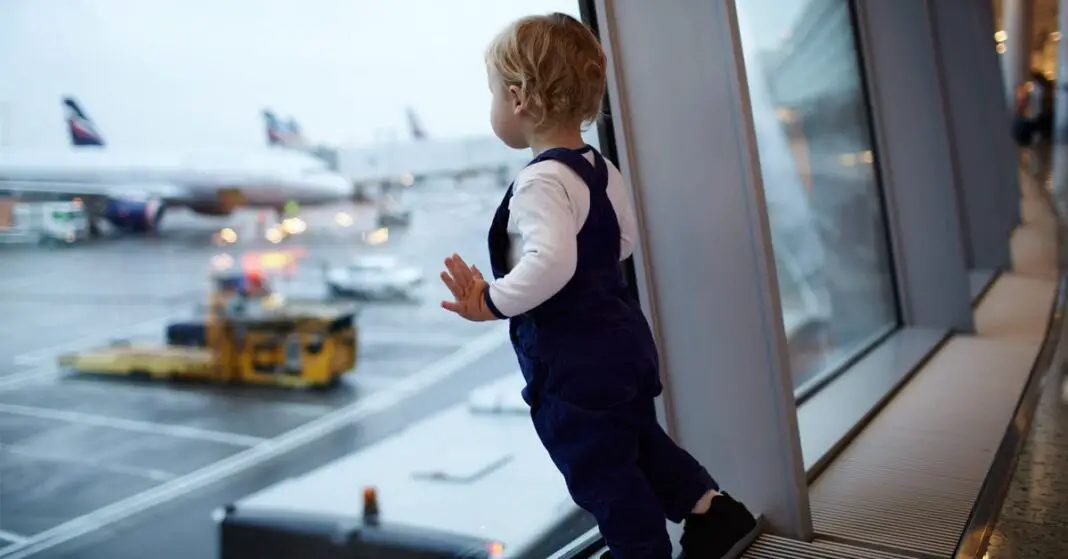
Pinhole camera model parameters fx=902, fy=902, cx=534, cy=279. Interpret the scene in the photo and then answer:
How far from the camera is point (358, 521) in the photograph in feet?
9.13

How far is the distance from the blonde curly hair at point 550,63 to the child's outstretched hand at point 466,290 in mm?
285

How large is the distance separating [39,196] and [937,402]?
275 centimetres

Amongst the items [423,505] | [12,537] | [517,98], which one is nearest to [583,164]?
[517,98]

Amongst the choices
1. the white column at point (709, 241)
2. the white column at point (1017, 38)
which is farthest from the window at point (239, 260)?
the white column at point (1017, 38)

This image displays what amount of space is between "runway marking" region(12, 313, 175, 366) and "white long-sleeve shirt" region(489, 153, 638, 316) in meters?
1.12

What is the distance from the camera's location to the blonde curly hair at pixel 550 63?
59.1 inches

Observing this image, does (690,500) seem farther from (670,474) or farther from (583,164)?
(583,164)

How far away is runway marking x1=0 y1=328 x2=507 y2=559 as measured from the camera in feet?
6.61

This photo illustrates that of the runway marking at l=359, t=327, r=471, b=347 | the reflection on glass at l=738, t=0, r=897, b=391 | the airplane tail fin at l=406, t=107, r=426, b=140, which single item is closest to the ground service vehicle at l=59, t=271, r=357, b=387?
the runway marking at l=359, t=327, r=471, b=347

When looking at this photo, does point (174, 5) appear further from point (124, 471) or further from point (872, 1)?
point (872, 1)

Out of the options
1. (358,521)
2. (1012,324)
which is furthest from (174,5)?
(1012,324)

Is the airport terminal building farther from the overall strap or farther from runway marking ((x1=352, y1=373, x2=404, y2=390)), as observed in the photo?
the overall strap

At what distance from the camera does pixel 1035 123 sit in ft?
56.4

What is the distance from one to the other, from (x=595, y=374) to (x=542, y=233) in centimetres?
27
